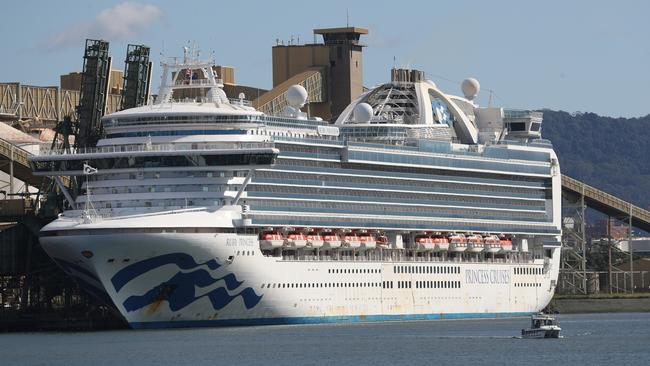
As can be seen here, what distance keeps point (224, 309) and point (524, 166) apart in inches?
1209

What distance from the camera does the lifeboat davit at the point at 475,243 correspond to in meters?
106

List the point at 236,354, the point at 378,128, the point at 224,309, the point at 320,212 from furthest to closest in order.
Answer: the point at 378,128 < the point at 320,212 < the point at 224,309 < the point at 236,354

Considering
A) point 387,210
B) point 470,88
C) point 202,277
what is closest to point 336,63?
point 470,88

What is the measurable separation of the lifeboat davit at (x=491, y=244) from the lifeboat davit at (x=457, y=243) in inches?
96.5

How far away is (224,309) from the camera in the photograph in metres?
87.2

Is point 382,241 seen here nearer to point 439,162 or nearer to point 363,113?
point 439,162

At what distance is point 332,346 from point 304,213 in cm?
1692

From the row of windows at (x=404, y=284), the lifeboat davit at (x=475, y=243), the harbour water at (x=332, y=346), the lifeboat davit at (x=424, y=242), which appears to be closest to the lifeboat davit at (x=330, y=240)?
the harbour water at (x=332, y=346)

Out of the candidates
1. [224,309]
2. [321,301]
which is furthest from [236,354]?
[321,301]

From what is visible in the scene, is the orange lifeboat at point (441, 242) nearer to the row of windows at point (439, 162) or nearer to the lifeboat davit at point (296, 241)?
the row of windows at point (439, 162)

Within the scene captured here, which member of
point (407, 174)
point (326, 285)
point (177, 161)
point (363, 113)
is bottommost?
point (326, 285)

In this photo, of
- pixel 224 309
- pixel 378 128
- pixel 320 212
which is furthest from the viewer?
pixel 378 128

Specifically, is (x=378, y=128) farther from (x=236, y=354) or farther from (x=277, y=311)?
(x=236, y=354)

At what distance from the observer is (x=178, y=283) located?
281 ft
